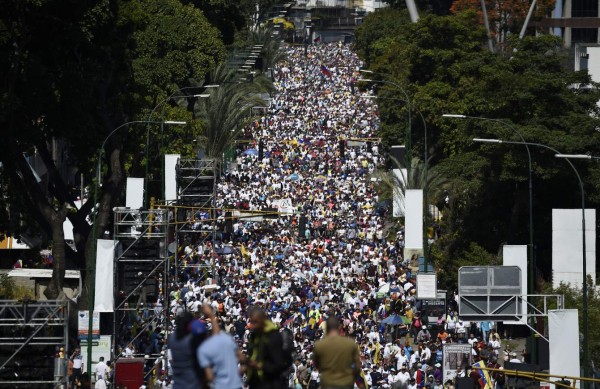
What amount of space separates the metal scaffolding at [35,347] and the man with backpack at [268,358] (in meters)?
13.5

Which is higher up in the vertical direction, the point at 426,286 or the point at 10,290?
the point at 426,286

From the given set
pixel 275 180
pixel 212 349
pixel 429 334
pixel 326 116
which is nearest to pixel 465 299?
pixel 429 334

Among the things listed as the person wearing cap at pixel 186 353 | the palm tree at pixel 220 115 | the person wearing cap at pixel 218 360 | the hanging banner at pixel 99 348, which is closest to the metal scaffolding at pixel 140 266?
the hanging banner at pixel 99 348

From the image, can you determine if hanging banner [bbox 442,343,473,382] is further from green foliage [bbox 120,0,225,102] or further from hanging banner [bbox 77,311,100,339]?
green foliage [bbox 120,0,225,102]

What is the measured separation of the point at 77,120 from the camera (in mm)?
50906

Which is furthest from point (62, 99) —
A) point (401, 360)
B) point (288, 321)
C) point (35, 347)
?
point (35, 347)

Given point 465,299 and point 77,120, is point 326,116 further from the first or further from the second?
point 465,299

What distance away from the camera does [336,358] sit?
18328mm

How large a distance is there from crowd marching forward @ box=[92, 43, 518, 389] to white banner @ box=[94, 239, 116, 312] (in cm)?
134

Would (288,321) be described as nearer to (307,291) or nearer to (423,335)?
(423,335)

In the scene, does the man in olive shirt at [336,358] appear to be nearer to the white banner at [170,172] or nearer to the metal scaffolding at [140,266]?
the metal scaffolding at [140,266]

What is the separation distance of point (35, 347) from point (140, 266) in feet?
39.5

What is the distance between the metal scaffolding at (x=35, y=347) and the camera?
104 feet

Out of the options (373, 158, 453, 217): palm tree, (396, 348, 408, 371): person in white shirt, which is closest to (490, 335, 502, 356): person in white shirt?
(396, 348, 408, 371): person in white shirt
